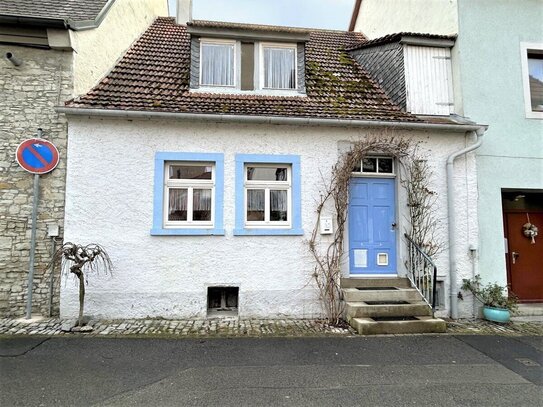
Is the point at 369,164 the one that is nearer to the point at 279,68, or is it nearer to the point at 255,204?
the point at 255,204

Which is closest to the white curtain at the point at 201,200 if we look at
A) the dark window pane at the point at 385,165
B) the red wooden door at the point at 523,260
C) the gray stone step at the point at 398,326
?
the gray stone step at the point at 398,326

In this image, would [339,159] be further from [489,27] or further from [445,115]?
[489,27]

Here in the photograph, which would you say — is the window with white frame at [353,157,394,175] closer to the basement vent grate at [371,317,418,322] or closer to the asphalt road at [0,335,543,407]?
the basement vent grate at [371,317,418,322]

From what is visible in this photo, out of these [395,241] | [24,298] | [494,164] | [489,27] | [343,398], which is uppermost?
[489,27]

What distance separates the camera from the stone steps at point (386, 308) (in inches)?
226

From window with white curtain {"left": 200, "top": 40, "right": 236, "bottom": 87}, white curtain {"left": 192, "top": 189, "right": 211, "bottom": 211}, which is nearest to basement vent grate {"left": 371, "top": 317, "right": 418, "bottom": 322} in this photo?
white curtain {"left": 192, "top": 189, "right": 211, "bottom": 211}

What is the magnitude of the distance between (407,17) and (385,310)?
8.02 meters

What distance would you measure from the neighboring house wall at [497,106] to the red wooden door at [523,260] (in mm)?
1033

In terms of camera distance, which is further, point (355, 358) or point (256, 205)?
point (256, 205)

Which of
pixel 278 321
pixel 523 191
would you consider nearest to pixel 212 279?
pixel 278 321

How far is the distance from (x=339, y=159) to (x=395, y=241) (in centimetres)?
216

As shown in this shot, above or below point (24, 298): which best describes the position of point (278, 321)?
below

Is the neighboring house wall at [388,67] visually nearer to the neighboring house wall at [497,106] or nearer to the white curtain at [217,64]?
the neighboring house wall at [497,106]

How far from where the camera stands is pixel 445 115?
299 inches
